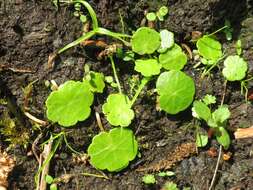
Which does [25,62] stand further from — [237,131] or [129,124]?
[237,131]

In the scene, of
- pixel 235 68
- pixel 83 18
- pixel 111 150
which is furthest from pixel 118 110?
pixel 235 68

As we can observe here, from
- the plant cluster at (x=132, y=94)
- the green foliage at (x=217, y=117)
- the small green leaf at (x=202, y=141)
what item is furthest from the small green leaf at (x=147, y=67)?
the small green leaf at (x=202, y=141)

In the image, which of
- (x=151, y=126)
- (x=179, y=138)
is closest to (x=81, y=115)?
(x=151, y=126)

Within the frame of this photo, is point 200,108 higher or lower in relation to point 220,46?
lower

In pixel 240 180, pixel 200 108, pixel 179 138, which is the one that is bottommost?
pixel 240 180

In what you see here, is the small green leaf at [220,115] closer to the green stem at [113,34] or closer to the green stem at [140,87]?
the green stem at [140,87]

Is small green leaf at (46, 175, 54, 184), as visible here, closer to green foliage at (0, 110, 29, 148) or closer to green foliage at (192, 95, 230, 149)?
green foliage at (0, 110, 29, 148)
